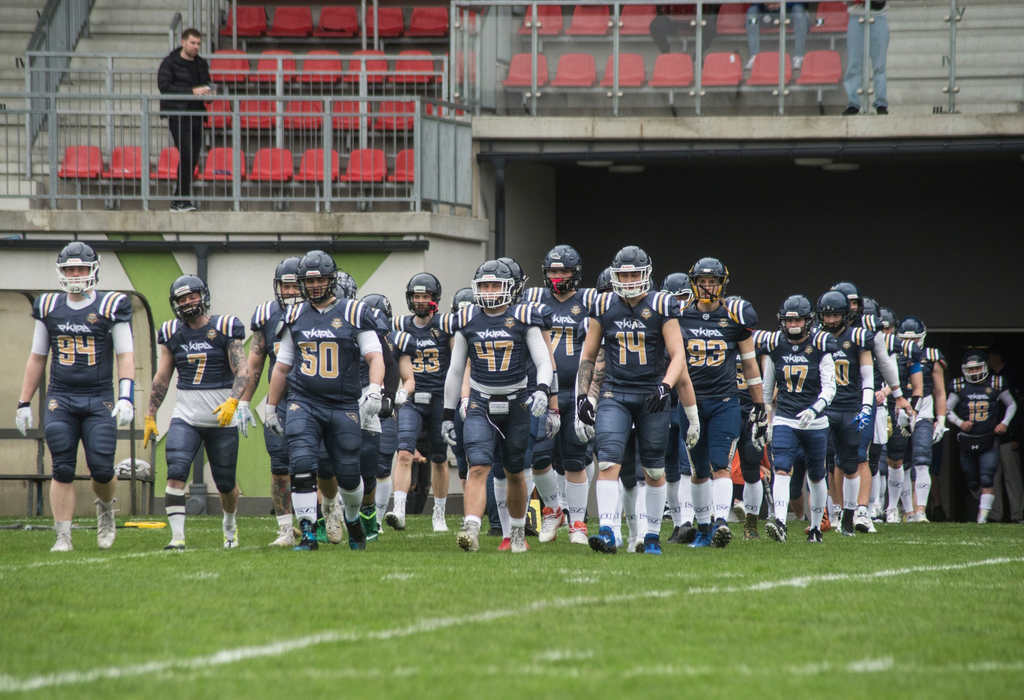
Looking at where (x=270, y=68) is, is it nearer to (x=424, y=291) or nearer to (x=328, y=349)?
(x=424, y=291)

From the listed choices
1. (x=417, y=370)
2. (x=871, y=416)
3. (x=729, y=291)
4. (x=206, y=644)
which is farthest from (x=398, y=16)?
(x=206, y=644)

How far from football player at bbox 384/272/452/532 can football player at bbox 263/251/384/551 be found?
8.57 ft

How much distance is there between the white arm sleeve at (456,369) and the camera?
9.70 m

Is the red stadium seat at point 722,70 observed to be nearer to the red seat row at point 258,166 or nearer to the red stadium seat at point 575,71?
the red stadium seat at point 575,71

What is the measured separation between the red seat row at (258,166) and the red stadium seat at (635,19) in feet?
9.87

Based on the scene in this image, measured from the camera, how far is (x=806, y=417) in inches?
442

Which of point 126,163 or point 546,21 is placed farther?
point 546,21

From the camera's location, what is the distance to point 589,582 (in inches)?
301

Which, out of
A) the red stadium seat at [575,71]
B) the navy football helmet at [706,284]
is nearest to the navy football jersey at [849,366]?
the navy football helmet at [706,284]

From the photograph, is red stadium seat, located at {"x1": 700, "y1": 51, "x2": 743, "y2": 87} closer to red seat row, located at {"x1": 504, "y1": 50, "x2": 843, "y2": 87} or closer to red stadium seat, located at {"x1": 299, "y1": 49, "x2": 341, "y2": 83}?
red seat row, located at {"x1": 504, "y1": 50, "x2": 843, "y2": 87}

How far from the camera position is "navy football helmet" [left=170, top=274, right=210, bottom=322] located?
394 inches

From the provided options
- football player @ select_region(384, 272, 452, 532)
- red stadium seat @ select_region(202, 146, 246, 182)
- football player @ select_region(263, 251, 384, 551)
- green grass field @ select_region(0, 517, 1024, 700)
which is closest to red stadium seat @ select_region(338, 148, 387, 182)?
red stadium seat @ select_region(202, 146, 246, 182)

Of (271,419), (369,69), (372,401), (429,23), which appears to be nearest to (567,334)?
(372,401)

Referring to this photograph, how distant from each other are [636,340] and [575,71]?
8760 mm
